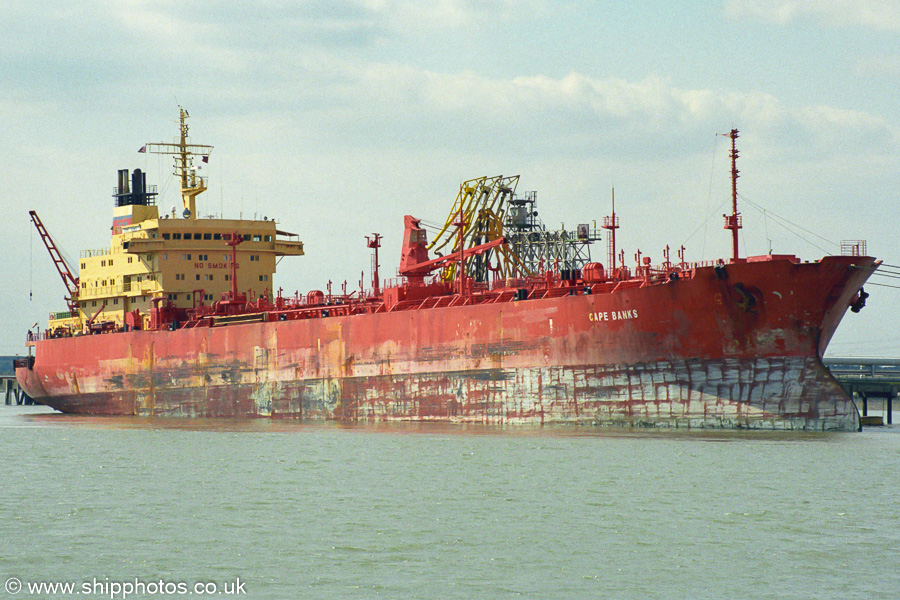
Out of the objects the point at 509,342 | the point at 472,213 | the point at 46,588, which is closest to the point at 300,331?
the point at 509,342

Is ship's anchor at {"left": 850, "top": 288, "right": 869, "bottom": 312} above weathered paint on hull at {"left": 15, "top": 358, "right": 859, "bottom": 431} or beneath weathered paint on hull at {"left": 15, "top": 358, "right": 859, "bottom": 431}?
above

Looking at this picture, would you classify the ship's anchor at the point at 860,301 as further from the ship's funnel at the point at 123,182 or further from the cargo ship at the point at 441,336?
the ship's funnel at the point at 123,182

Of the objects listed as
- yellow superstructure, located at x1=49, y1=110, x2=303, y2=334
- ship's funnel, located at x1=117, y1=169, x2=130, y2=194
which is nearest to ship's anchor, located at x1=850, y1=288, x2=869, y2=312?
yellow superstructure, located at x1=49, y1=110, x2=303, y2=334

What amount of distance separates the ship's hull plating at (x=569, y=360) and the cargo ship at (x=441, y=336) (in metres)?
0.05

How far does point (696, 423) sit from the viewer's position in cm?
2767

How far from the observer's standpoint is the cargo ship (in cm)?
2705

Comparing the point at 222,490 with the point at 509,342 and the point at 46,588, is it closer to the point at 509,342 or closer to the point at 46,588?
the point at 46,588

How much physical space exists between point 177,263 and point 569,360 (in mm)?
21237

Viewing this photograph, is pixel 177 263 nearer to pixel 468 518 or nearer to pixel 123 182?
pixel 123 182

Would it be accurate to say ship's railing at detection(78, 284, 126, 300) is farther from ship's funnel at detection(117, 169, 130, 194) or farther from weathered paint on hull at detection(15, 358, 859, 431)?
weathered paint on hull at detection(15, 358, 859, 431)

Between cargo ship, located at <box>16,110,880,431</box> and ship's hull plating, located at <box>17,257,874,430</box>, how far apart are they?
51mm

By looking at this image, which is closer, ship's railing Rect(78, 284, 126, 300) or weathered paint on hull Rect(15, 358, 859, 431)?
weathered paint on hull Rect(15, 358, 859, 431)

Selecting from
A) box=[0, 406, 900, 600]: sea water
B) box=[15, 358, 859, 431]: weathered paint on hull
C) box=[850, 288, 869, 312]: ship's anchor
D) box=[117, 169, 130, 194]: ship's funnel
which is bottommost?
box=[0, 406, 900, 600]: sea water

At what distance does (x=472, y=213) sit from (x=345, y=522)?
32.0m
